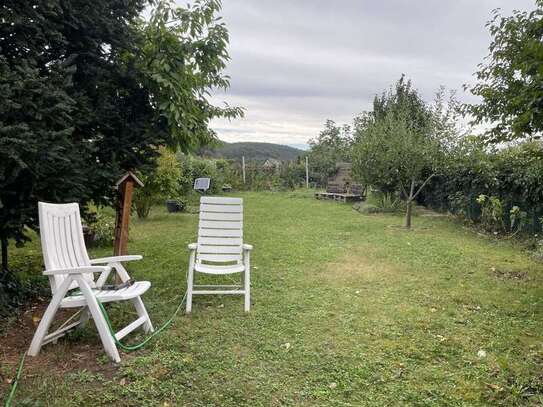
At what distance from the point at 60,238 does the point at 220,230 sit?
1750 mm

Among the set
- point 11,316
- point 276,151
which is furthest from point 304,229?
point 276,151

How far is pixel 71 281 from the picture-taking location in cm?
277

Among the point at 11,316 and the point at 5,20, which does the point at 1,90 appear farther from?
the point at 11,316

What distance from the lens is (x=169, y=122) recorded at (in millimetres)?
4508

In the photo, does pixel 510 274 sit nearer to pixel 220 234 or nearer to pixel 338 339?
pixel 338 339

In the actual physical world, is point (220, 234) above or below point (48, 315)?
above

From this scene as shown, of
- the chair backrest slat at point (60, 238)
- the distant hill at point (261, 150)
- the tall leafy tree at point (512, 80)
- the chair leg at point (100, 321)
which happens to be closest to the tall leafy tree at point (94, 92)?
the chair backrest slat at point (60, 238)

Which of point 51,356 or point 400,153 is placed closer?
point 51,356

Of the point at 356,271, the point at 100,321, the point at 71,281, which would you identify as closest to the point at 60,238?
the point at 71,281

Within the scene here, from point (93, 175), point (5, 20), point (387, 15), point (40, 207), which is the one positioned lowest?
point (40, 207)

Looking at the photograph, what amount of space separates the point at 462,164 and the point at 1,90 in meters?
9.72

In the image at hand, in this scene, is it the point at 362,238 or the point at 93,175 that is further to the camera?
the point at 362,238

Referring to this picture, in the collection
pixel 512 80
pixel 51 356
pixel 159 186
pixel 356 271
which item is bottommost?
pixel 51 356

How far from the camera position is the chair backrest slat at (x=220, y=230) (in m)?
4.45
